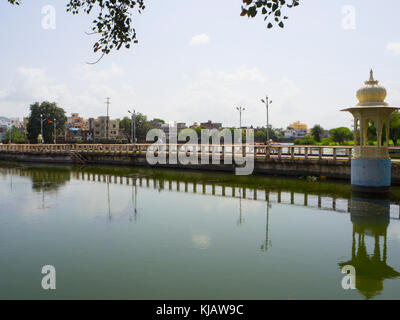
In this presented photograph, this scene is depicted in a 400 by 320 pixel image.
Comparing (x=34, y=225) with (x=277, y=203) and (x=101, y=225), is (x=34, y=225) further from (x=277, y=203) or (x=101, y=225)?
(x=277, y=203)

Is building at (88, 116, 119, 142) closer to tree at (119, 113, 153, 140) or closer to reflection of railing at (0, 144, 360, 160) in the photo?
tree at (119, 113, 153, 140)

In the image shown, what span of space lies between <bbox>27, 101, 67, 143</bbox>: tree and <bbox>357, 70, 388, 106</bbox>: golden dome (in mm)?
86836

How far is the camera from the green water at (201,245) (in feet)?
26.8

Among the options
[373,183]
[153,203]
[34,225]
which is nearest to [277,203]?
[373,183]

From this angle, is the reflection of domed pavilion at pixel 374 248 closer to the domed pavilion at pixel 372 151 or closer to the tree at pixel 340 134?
the domed pavilion at pixel 372 151

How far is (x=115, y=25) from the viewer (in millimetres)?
7891

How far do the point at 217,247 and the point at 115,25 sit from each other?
22.0 feet

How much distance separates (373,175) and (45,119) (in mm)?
89838

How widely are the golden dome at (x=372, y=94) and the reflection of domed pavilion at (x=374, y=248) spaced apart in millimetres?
4950

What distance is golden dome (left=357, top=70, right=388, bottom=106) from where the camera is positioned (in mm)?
18719

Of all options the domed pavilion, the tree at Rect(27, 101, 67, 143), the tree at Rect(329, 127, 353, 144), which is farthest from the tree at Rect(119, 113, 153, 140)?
the domed pavilion
